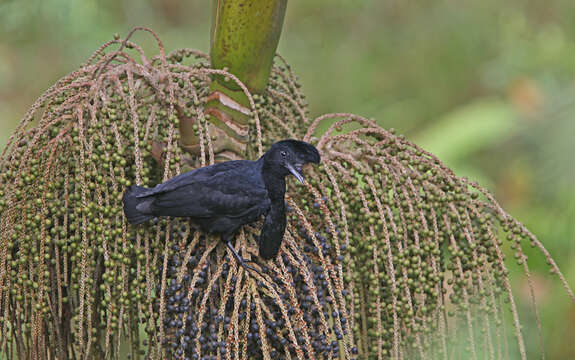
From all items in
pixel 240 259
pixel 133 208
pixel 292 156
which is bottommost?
pixel 240 259

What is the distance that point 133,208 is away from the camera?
143cm

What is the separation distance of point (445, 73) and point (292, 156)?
4432mm

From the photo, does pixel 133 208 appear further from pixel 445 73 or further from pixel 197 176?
pixel 445 73

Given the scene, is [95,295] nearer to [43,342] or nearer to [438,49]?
[43,342]

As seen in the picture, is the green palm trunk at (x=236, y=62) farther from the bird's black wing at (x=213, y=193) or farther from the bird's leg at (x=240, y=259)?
the bird's leg at (x=240, y=259)

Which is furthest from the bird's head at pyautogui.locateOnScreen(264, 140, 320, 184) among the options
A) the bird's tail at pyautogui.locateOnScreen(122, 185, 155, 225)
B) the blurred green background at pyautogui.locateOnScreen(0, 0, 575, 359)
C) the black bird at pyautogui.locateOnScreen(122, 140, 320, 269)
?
the blurred green background at pyautogui.locateOnScreen(0, 0, 575, 359)

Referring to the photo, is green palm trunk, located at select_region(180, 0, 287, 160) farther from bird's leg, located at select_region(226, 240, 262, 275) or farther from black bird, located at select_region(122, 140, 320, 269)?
bird's leg, located at select_region(226, 240, 262, 275)

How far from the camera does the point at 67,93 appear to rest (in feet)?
5.53

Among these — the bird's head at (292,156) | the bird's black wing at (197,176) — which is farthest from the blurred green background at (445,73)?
the bird's head at (292,156)

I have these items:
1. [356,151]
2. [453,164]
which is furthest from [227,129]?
[453,164]

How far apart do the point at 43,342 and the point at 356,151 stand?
35.8 inches

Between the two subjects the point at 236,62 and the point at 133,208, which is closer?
the point at 133,208

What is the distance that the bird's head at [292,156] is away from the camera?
146 cm

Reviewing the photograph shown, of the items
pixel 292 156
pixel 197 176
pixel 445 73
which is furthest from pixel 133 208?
pixel 445 73
